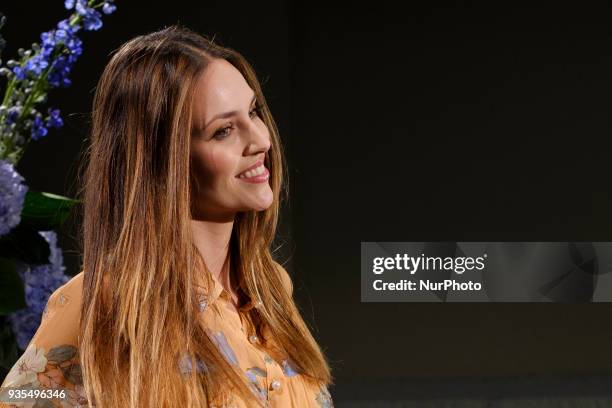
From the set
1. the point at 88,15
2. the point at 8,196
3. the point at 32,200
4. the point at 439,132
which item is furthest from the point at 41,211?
the point at 439,132

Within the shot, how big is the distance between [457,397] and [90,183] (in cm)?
128

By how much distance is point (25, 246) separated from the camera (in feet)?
4.16

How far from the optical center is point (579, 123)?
8.14 feet

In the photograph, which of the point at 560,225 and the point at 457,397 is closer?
the point at 457,397

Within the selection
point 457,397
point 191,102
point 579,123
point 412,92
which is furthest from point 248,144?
point 579,123

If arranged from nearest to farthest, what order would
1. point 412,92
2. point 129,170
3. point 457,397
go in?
1. point 129,170
2. point 457,397
3. point 412,92

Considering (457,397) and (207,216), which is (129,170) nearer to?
(207,216)

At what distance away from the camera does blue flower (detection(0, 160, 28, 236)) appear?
1178mm

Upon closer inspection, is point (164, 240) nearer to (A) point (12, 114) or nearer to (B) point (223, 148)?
(B) point (223, 148)

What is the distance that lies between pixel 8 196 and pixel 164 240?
0.99ft

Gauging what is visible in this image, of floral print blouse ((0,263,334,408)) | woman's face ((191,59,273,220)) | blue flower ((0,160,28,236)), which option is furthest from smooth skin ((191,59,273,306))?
blue flower ((0,160,28,236))

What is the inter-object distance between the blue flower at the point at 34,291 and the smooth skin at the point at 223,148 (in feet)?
1.08

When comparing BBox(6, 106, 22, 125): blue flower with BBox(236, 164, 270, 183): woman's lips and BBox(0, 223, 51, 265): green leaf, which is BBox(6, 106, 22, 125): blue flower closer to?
BBox(0, 223, 51, 265): green leaf

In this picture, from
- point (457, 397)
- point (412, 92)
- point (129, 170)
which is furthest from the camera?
point (412, 92)
